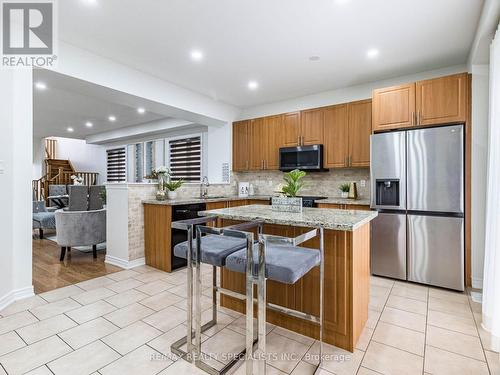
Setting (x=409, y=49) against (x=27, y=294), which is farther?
(x=409, y=49)

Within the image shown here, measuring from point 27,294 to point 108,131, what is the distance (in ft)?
20.6

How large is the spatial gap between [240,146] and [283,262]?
4.06 m

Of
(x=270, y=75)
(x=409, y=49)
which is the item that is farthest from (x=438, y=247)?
(x=270, y=75)

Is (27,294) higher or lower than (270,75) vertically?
lower

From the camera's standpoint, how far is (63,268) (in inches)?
145

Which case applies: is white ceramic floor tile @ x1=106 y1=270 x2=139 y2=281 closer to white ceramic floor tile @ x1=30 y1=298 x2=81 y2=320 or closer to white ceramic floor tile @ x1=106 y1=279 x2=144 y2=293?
white ceramic floor tile @ x1=106 y1=279 x2=144 y2=293

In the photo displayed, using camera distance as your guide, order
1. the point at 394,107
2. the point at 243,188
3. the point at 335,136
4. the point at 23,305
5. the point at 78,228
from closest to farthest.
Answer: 1. the point at 23,305
2. the point at 394,107
3. the point at 78,228
4. the point at 335,136
5. the point at 243,188

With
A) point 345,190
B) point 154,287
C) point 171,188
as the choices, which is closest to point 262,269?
point 154,287

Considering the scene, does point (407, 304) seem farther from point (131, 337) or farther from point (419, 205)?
point (131, 337)

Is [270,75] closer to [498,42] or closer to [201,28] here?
[201,28]

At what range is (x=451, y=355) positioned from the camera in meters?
1.85

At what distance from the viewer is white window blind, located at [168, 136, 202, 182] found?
6371mm

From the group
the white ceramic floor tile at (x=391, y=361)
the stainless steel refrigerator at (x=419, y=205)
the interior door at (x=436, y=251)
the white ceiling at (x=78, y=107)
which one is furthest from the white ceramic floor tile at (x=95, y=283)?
the interior door at (x=436, y=251)

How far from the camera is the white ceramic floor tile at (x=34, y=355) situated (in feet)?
5.63
